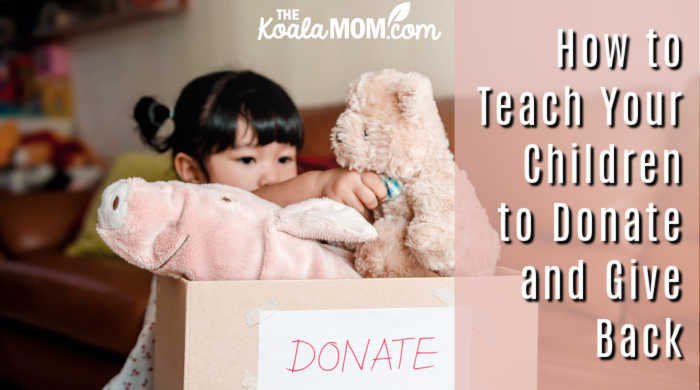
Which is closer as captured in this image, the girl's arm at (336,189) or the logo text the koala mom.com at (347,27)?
→ the girl's arm at (336,189)

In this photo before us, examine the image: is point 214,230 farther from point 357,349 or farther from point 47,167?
point 47,167

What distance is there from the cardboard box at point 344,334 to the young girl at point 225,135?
0.72 ft

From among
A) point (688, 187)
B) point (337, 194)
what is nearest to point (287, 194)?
point (337, 194)

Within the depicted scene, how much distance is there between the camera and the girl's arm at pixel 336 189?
0.61 m

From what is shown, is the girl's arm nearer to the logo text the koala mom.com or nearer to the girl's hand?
the girl's hand

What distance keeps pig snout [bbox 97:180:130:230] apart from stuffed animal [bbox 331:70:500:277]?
0.21 meters

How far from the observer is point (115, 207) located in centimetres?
51

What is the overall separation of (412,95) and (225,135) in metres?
0.29

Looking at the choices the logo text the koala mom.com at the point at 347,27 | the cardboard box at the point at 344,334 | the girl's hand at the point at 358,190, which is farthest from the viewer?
the logo text the koala mom.com at the point at 347,27

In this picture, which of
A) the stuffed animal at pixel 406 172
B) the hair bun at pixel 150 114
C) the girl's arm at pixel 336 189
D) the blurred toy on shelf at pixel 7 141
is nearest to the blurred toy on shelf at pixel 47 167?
the blurred toy on shelf at pixel 7 141

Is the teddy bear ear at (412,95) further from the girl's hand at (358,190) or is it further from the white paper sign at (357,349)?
the white paper sign at (357,349)

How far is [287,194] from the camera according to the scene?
676 millimetres

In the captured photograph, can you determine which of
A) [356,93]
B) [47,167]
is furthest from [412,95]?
[47,167]

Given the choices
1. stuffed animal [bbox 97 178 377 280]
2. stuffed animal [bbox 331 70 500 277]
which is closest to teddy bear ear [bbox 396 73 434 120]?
stuffed animal [bbox 331 70 500 277]
